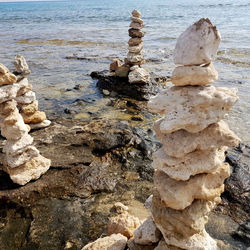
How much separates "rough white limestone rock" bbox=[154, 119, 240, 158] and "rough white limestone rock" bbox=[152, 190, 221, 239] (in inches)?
28.7

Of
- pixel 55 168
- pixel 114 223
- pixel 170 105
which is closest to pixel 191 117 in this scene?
pixel 170 105

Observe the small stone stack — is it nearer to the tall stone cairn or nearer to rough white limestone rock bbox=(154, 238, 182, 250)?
the tall stone cairn

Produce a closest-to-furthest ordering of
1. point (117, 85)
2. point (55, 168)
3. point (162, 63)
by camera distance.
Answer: point (55, 168)
point (117, 85)
point (162, 63)

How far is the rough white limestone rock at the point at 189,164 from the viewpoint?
3244 mm

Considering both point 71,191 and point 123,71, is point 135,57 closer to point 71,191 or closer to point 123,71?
point 123,71

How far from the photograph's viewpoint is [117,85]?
13.3m

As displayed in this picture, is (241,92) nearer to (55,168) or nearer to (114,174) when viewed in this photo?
(114,174)

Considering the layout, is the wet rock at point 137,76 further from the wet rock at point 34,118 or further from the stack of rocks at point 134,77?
the wet rock at point 34,118

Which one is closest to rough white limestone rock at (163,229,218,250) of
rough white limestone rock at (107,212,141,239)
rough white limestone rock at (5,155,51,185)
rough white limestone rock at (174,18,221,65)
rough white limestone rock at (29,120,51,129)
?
rough white limestone rock at (107,212,141,239)

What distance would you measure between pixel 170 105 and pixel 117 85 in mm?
10277

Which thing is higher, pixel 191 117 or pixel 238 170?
pixel 191 117

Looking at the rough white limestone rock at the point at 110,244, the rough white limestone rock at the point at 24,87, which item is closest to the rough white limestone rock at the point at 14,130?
the rough white limestone rock at the point at 24,87

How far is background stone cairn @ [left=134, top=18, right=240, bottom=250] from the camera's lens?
3020 mm

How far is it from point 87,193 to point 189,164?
324 centimetres
